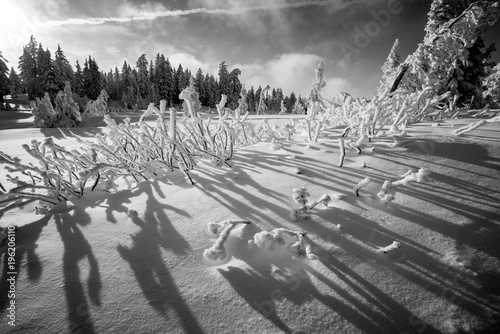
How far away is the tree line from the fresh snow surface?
41.9 meters

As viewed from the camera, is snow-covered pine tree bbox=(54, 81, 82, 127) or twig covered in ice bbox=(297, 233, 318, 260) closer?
twig covered in ice bbox=(297, 233, 318, 260)

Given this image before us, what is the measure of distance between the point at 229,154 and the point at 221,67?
52.8 meters

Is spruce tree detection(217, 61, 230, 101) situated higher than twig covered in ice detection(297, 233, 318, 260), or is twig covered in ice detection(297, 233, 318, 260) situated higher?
spruce tree detection(217, 61, 230, 101)

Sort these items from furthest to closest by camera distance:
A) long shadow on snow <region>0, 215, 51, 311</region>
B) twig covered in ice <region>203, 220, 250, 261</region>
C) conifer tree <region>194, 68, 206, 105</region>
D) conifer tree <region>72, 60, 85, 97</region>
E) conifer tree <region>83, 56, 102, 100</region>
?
conifer tree <region>194, 68, 206, 105</region>, conifer tree <region>72, 60, 85, 97</region>, conifer tree <region>83, 56, 102, 100</region>, twig covered in ice <region>203, 220, 250, 261</region>, long shadow on snow <region>0, 215, 51, 311</region>

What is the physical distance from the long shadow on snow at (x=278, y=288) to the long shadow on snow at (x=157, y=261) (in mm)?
258

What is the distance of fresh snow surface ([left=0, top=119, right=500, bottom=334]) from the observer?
0.95 meters

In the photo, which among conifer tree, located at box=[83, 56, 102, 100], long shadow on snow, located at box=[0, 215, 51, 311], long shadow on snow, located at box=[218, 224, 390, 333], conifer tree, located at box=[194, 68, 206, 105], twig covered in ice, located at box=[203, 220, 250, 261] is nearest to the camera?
long shadow on snow, located at box=[218, 224, 390, 333]

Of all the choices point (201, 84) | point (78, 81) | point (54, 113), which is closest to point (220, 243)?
point (54, 113)

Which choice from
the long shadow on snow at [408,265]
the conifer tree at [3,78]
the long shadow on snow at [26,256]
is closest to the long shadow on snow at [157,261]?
the long shadow on snow at [26,256]

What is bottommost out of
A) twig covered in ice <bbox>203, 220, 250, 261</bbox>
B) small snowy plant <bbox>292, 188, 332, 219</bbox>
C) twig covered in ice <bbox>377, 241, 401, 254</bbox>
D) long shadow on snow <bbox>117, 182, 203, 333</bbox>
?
long shadow on snow <bbox>117, 182, 203, 333</bbox>

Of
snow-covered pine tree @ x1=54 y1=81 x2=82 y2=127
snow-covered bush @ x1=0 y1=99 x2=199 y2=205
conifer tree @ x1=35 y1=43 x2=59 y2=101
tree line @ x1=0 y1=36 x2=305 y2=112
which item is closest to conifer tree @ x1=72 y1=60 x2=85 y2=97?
tree line @ x1=0 y1=36 x2=305 y2=112

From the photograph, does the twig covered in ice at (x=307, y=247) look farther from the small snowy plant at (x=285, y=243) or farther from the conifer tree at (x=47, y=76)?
the conifer tree at (x=47, y=76)

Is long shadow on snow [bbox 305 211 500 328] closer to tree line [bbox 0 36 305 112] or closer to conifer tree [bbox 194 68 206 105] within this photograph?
tree line [bbox 0 36 305 112]

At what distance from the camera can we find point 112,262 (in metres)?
1.28
